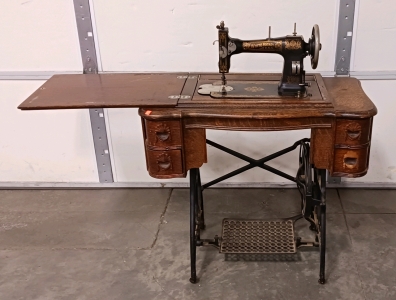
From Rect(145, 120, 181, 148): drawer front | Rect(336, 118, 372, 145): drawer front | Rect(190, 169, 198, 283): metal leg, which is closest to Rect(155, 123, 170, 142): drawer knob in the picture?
Rect(145, 120, 181, 148): drawer front

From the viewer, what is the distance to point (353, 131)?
→ 175cm

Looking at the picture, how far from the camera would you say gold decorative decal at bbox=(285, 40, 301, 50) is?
1.88 m

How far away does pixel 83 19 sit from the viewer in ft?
8.29

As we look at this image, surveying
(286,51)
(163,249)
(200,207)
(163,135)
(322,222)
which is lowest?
(163,249)

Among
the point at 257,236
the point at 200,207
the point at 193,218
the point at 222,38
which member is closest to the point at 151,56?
the point at 222,38

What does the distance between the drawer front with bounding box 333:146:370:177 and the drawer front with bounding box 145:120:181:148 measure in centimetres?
64

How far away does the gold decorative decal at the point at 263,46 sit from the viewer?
6.21 ft

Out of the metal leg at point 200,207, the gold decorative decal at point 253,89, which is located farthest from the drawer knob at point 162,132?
the metal leg at point 200,207

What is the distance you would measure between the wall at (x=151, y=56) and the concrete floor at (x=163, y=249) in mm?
190

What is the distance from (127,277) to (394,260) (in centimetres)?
130

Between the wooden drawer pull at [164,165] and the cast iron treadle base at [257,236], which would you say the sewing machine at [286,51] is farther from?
the cast iron treadle base at [257,236]

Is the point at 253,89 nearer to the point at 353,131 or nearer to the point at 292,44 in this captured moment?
the point at 292,44

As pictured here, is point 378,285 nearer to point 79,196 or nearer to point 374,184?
point 374,184

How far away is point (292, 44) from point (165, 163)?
0.72m
